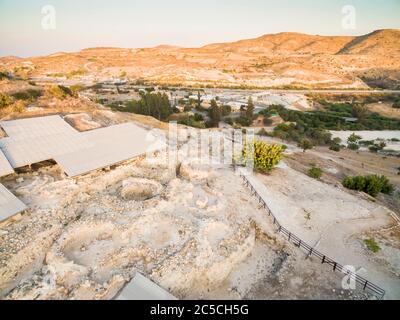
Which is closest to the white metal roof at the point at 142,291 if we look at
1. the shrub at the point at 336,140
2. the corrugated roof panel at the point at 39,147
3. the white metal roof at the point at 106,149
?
the white metal roof at the point at 106,149

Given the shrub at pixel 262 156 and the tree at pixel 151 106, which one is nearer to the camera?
the shrub at pixel 262 156

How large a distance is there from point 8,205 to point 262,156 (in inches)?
681

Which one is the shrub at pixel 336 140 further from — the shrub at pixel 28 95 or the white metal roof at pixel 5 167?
the white metal roof at pixel 5 167

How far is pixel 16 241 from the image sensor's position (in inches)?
514

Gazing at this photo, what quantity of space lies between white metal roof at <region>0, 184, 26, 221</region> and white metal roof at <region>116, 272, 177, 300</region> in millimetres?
7611

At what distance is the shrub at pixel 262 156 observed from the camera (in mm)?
22656

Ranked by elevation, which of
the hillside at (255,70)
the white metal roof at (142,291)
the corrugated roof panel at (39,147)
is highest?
the hillside at (255,70)

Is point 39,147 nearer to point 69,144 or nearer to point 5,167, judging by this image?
point 69,144

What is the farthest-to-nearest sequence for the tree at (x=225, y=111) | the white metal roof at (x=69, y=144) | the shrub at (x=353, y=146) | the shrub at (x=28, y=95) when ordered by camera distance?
1. the tree at (x=225, y=111)
2. the shrub at (x=353, y=146)
3. the shrub at (x=28, y=95)
4. the white metal roof at (x=69, y=144)

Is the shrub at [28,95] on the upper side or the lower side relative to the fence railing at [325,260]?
upper

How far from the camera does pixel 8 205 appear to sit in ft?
47.8

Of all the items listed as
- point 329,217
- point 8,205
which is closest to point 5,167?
point 8,205

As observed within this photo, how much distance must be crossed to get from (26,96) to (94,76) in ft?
274

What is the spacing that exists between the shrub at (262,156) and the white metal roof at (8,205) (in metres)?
16.2
